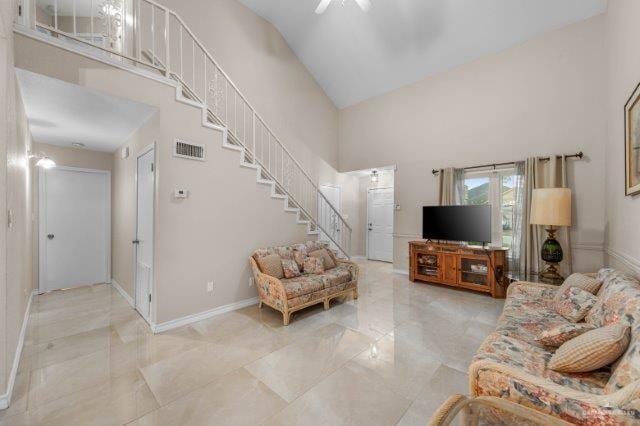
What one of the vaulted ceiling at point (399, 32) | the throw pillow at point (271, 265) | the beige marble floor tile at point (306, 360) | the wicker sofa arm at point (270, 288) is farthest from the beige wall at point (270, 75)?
the beige marble floor tile at point (306, 360)

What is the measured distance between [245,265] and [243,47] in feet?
13.9

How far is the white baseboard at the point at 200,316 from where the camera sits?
2.94 m

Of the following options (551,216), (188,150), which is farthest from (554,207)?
(188,150)

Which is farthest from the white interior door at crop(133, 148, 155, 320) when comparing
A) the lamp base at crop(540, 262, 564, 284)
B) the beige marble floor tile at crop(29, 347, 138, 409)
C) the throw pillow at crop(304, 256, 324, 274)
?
the lamp base at crop(540, 262, 564, 284)

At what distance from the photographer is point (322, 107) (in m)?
6.80

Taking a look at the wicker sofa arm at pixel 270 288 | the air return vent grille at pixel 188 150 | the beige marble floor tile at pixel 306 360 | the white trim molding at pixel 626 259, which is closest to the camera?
the beige marble floor tile at pixel 306 360

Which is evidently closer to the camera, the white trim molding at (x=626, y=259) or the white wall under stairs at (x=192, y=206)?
the white trim molding at (x=626, y=259)

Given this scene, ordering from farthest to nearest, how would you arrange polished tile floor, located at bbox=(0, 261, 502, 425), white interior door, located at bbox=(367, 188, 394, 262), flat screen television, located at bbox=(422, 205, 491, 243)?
white interior door, located at bbox=(367, 188, 394, 262)
flat screen television, located at bbox=(422, 205, 491, 243)
polished tile floor, located at bbox=(0, 261, 502, 425)

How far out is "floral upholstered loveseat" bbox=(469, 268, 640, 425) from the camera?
1.06 meters

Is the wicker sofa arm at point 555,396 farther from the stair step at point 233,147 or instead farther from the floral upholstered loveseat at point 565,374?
the stair step at point 233,147

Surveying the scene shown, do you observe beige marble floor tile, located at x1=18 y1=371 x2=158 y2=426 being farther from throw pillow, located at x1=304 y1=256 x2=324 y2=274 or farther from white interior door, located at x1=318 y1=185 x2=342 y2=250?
white interior door, located at x1=318 y1=185 x2=342 y2=250

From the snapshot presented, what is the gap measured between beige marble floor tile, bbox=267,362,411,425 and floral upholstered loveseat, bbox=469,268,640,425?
0.65 metres

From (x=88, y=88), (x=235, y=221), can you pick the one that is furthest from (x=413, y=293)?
(x=88, y=88)

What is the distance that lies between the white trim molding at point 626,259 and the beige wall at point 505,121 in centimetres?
80
